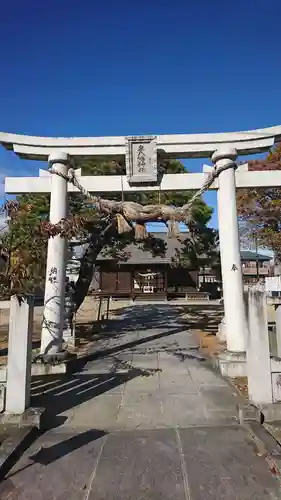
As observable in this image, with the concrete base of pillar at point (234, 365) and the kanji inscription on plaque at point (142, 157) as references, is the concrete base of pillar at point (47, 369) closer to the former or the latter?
the concrete base of pillar at point (234, 365)

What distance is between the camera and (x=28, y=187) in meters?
7.45

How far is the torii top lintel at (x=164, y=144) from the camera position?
719 cm

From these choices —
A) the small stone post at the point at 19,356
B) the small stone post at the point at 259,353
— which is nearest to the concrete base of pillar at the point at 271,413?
the small stone post at the point at 259,353

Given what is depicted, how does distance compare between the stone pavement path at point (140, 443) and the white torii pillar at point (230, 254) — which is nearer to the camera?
the stone pavement path at point (140, 443)

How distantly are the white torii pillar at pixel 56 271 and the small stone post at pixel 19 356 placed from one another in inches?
93.4

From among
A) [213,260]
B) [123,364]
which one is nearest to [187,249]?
[213,260]

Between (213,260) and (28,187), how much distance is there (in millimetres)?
8706

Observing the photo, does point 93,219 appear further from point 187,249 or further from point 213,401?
point 213,401

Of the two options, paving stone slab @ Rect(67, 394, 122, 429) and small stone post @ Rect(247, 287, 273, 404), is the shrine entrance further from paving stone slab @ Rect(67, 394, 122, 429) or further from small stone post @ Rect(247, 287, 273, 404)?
small stone post @ Rect(247, 287, 273, 404)

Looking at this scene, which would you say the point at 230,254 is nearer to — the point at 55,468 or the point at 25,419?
the point at 25,419

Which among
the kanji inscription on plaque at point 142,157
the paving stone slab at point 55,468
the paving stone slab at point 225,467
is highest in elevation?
the kanji inscription on plaque at point 142,157

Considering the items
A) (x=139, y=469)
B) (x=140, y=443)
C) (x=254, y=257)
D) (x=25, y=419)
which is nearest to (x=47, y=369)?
(x=25, y=419)

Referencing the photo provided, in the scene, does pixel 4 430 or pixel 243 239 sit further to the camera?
pixel 243 239

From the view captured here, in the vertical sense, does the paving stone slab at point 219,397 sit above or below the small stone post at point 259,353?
below
